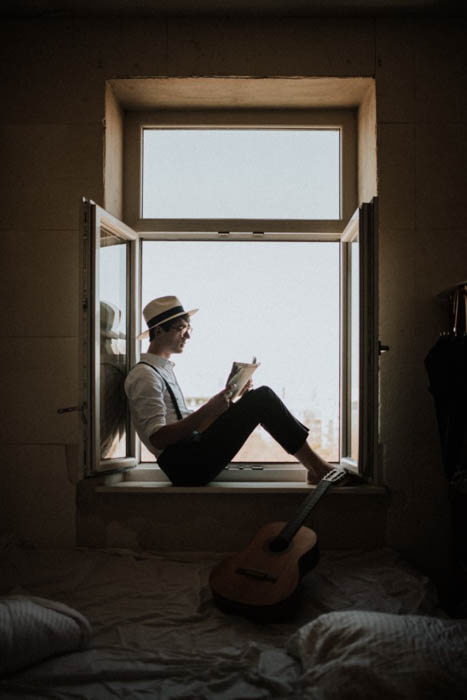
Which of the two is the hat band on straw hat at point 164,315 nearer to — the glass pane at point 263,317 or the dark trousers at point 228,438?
the glass pane at point 263,317

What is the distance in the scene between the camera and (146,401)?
9.11ft

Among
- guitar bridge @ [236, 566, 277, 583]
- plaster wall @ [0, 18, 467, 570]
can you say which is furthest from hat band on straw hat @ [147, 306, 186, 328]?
guitar bridge @ [236, 566, 277, 583]

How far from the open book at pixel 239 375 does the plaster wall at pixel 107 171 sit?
64 centimetres

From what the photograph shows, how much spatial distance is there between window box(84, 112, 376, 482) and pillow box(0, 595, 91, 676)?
1401 mm

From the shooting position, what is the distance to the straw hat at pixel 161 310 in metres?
2.96

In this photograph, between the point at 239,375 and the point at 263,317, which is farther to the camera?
the point at 263,317

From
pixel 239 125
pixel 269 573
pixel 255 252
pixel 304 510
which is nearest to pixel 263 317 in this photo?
pixel 255 252

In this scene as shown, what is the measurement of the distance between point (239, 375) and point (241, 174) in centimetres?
116

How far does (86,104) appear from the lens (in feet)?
9.60

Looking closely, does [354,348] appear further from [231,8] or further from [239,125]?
[231,8]

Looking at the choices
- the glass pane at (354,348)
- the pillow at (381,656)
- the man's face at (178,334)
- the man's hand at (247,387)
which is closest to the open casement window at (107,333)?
the man's face at (178,334)

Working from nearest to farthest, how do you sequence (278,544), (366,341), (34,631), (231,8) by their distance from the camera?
(34,631), (278,544), (366,341), (231,8)

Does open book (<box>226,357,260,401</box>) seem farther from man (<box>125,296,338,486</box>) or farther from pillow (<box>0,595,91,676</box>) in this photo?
pillow (<box>0,595,91,676</box>)

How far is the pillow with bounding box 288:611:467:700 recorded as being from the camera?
133cm
